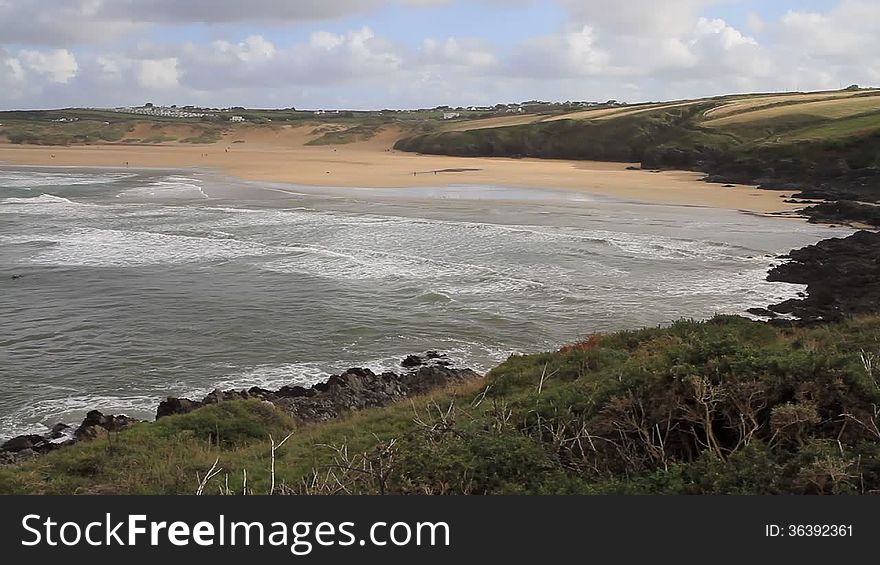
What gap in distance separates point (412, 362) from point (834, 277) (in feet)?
42.8

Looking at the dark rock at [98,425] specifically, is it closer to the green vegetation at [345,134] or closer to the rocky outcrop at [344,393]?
the rocky outcrop at [344,393]

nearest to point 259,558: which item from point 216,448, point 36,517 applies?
point 36,517

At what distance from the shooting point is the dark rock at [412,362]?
14492 millimetres

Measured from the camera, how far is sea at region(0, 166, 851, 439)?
1431cm

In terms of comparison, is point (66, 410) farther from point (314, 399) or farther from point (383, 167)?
point (383, 167)

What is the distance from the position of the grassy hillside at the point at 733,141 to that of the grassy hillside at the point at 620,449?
34.3 m

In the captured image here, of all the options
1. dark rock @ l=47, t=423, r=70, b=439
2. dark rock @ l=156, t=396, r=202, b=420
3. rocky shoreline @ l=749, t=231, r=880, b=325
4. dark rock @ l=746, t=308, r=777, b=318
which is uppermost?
rocky shoreline @ l=749, t=231, r=880, b=325

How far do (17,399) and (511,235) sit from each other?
65.1ft

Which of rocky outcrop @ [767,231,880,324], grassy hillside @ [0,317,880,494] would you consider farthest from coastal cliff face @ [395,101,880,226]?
grassy hillside @ [0,317,880,494]

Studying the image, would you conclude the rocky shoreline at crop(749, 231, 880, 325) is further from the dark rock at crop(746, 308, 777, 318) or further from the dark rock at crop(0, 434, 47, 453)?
the dark rock at crop(0, 434, 47, 453)

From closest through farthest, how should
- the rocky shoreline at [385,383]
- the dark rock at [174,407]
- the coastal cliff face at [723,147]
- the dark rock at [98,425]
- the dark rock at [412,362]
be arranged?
the dark rock at [98,425] → the rocky shoreline at [385,383] → the dark rock at [174,407] → the dark rock at [412,362] → the coastal cliff face at [723,147]

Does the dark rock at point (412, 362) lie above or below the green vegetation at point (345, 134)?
below

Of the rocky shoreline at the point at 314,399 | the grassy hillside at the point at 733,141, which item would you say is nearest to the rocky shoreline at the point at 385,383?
the rocky shoreline at the point at 314,399

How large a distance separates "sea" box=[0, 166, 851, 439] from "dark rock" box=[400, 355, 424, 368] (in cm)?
47
